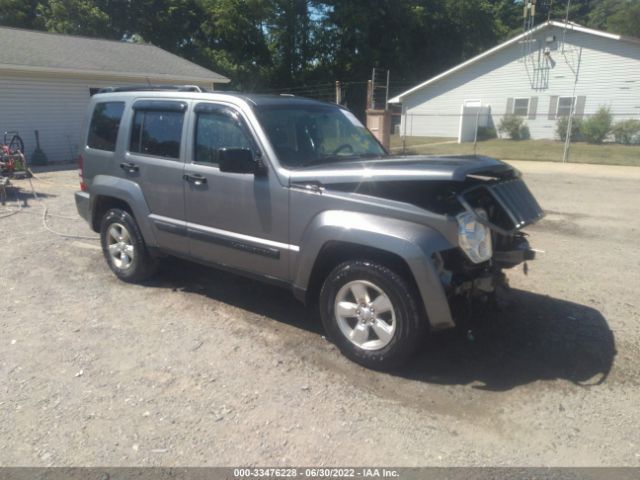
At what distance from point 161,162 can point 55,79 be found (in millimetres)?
15569

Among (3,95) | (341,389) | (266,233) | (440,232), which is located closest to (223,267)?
(266,233)

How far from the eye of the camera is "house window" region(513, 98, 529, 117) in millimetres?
29344

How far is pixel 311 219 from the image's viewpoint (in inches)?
149

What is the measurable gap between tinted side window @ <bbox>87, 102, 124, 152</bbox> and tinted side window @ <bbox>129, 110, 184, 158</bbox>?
33cm

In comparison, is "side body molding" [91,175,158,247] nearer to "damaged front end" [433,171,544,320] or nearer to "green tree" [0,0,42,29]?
"damaged front end" [433,171,544,320]

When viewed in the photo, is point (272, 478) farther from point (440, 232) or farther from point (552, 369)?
point (552, 369)

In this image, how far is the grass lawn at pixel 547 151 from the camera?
19.7 m

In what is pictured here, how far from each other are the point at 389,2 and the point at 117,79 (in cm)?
2902

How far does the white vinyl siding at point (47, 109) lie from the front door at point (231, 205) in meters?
15.1

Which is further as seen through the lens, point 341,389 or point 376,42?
point 376,42

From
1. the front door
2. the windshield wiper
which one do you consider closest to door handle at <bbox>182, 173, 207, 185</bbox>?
the front door

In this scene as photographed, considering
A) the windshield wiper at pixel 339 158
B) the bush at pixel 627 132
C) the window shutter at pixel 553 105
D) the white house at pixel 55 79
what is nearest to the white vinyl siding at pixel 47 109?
the white house at pixel 55 79

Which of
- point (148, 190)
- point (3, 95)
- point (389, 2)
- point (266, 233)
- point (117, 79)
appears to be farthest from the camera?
point (389, 2)

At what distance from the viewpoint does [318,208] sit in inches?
147
